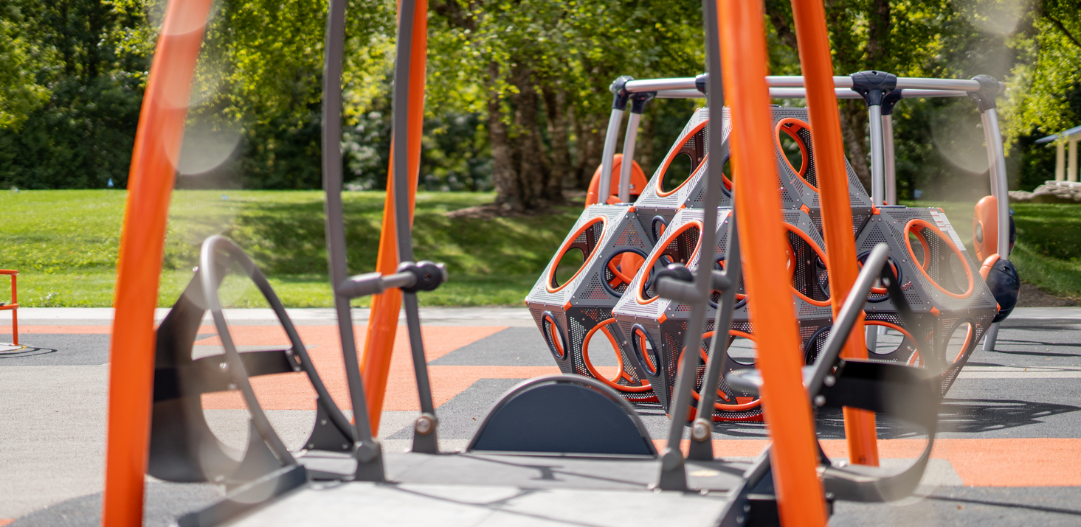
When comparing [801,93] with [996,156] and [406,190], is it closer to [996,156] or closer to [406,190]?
[996,156]

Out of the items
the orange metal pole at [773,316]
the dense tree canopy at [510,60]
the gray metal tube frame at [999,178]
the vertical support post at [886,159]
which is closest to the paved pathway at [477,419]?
the gray metal tube frame at [999,178]

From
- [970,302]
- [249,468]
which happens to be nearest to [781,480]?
[249,468]

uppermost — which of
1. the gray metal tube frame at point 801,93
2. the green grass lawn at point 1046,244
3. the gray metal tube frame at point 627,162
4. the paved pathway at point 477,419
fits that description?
the gray metal tube frame at point 801,93

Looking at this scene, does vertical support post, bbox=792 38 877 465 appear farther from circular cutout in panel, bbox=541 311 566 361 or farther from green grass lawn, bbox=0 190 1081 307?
green grass lawn, bbox=0 190 1081 307

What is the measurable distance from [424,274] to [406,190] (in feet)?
1.76

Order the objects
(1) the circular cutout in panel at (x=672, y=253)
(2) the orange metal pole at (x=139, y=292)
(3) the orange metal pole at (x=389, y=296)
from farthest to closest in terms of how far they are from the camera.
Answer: (1) the circular cutout in panel at (x=672, y=253) → (3) the orange metal pole at (x=389, y=296) → (2) the orange metal pole at (x=139, y=292)

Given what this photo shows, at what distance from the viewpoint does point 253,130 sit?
3397cm

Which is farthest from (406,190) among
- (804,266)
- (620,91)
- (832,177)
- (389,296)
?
(620,91)

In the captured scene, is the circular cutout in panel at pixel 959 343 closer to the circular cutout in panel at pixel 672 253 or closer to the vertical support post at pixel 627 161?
the circular cutout in panel at pixel 672 253

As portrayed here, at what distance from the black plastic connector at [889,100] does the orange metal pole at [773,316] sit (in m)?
5.51

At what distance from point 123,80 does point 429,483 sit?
35.2 m

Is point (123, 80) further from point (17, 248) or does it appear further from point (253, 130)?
point (17, 248)

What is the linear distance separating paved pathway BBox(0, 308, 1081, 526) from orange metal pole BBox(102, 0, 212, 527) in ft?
4.40

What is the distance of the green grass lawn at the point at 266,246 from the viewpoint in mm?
13246
